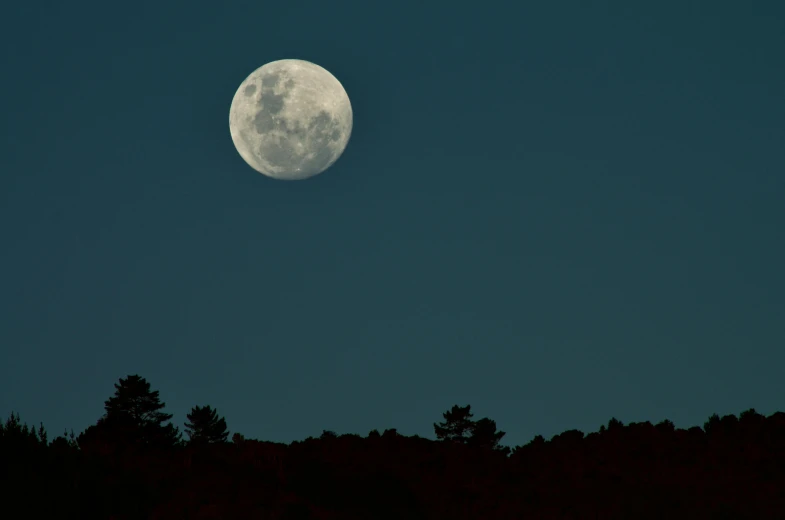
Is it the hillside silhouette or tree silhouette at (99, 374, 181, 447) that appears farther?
tree silhouette at (99, 374, 181, 447)

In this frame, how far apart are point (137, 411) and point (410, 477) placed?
4007 cm

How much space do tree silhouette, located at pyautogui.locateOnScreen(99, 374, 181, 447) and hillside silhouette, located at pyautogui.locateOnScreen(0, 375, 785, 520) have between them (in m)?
34.7

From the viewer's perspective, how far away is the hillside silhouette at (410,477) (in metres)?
21.1

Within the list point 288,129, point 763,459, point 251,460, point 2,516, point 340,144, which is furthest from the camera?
point 340,144

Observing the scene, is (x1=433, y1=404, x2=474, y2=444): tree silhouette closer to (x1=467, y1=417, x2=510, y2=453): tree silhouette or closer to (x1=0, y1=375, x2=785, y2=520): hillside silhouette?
(x1=467, y1=417, x2=510, y2=453): tree silhouette

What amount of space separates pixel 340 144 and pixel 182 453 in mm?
40271

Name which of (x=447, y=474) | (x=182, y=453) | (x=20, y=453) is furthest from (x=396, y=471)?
(x=20, y=453)

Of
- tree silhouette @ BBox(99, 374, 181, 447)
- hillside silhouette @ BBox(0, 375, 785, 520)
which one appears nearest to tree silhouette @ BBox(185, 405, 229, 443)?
tree silhouette @ BBox(99, 374, 181, 447)

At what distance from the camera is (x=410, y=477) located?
24.9 metres

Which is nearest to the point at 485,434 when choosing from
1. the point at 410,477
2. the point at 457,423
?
the point at 457,423

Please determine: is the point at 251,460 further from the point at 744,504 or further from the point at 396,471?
the point at 744,504

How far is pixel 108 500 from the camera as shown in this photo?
21.0 metres

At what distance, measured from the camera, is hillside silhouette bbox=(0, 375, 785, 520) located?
830 inches

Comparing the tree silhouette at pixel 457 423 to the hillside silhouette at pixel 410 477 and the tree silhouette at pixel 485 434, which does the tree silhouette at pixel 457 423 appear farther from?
the hillside silhouette at pixel 410 477
